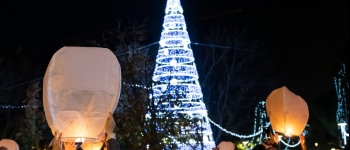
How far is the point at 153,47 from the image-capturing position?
2295cm

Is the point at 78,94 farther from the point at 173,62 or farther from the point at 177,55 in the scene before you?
the point at 177,55

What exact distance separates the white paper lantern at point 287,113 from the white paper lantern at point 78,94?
12.1 feet

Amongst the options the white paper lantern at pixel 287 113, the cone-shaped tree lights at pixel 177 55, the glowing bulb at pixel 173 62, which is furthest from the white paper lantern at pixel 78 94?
the glowing bulb at pixel 173 62

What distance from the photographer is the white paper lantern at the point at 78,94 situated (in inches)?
248

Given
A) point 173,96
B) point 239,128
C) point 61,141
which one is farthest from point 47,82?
point 239,128

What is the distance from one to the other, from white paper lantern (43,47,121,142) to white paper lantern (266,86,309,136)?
12.1 ft

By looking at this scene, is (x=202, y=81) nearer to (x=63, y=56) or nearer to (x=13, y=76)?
(x=13, y=76)

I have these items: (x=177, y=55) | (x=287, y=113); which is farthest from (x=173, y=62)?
(x=287, y=113)

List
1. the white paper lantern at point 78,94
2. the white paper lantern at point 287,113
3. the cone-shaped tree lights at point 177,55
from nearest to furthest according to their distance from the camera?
1. the white paper lantern at point 78,94
2. the white paper lantern at point 287,113
3. the cone-shaped tree lights at point 177,55

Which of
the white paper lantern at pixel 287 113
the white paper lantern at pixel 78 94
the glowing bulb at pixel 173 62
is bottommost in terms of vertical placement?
the white paper lantern at pixel 287 113

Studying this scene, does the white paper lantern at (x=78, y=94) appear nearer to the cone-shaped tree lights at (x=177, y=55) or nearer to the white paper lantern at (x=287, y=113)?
the white paper lantern at (x=287, y=113)

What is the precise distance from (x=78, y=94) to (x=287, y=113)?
413 cm

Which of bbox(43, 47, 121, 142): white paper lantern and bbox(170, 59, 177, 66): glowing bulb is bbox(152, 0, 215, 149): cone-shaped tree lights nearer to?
bbox(170, 59, 177, 66): glowing bulb

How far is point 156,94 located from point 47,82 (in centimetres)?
827
